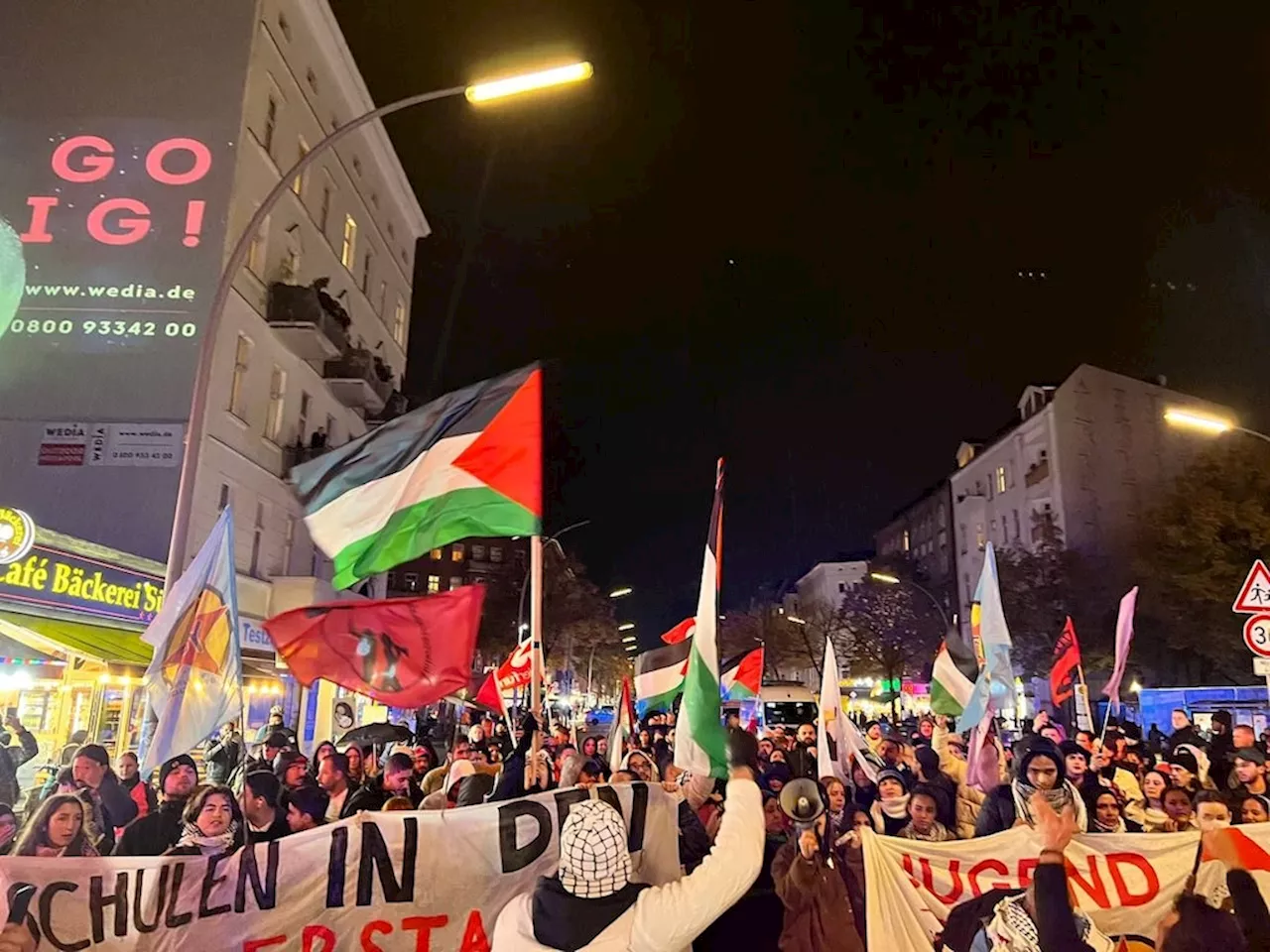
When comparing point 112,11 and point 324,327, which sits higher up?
point 112,11

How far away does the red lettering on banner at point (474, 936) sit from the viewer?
5.75 m

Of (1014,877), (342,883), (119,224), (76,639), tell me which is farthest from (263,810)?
(119,224)

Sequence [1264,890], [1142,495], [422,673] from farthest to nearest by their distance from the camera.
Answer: [1142,495], [422,673], [1264,890]

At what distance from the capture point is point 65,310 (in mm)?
21250

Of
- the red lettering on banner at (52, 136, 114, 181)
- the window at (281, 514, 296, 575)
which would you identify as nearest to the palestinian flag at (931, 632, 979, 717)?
the window at (281, 514, 296, 575)

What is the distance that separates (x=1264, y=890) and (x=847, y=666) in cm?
6615

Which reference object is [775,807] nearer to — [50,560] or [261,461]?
[50,560]

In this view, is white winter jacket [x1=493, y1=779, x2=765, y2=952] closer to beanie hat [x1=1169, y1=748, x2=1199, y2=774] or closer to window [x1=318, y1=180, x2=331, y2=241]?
beanie hat [x1=1169, y1=748, x2=1199, y2=774]

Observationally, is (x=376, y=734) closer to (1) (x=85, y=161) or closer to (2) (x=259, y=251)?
(2) (x=259, y=251)

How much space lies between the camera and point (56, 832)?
20.6ft

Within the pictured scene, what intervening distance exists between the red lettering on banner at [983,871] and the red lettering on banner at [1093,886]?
0.37 meters

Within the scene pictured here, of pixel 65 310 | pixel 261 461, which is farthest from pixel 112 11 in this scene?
pixel 261 461

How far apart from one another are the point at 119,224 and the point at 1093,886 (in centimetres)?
2165

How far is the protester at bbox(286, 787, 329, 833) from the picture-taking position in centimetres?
743
